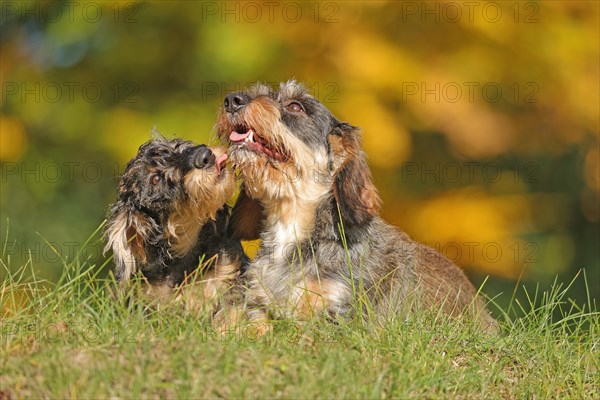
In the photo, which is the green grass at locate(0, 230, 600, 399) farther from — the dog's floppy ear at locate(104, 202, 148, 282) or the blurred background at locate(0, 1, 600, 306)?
the blurred background at locate(0, 1, 600, 306)

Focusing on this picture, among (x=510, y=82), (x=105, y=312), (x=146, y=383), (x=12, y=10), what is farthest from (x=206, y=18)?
(x=146, y=383)

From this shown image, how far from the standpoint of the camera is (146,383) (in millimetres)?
3756

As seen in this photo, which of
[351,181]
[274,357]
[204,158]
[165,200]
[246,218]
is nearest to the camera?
→ [274,357]

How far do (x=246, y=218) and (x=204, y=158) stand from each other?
0.59 meters

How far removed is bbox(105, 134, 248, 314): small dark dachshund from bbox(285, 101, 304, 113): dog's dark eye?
20.3 inches

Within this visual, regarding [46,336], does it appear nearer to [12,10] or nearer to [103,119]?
[103,119]

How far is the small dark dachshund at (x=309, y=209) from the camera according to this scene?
561 cm

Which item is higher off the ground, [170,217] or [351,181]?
[351,181]

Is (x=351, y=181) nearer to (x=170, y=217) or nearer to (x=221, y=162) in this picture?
(x=221, y=162)

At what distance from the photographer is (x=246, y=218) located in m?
6.22

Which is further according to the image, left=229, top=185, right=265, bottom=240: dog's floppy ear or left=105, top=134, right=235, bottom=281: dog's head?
left=229, top=185, right=265, bottom=240: dog's floppy ear

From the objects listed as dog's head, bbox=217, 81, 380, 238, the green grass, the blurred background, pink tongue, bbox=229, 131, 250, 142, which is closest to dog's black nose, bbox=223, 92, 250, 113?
dog's head, bbox=217, 81, 380, 238

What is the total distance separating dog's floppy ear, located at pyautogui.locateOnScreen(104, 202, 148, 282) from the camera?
19.4ft

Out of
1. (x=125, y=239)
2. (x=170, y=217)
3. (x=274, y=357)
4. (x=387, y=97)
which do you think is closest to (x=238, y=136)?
(x=170, y=217)
